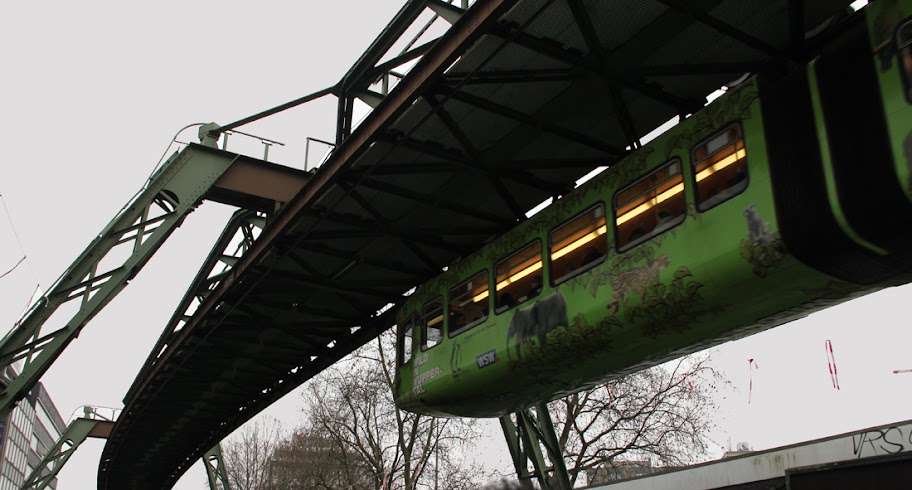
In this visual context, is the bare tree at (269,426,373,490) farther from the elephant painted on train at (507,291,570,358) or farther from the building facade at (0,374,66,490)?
the building facade at (0,374,66,490)

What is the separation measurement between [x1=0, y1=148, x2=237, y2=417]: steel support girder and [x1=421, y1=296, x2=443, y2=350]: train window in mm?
5140

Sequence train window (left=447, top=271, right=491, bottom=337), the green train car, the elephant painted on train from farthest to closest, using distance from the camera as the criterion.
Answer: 1. train window (left=447, top=271, right=491, bottom=337)
2. the elephant painted on train
3. the green train car

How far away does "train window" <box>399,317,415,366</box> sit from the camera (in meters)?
14.6

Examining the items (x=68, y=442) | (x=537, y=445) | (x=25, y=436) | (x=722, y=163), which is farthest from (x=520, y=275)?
(x=25, y=436)

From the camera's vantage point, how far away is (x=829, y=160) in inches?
305

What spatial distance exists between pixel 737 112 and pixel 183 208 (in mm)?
10903

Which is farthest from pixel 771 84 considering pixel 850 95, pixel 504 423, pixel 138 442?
pixel 138 442

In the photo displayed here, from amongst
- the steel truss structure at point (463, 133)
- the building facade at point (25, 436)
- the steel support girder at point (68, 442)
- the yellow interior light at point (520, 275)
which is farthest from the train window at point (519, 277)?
the building facade at point (25, 436)

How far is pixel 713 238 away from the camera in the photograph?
28.9 feet

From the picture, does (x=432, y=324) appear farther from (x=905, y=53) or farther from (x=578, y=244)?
(x=905, y=53)

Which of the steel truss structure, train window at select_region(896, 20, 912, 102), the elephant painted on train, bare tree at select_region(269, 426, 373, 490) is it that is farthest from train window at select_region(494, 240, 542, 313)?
bare tree at select_region(269, 426, 373, 490)

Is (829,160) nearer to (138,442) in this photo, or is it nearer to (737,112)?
(737,112)

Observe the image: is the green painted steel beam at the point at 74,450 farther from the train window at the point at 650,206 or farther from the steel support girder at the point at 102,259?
the train window at the point at 650,206

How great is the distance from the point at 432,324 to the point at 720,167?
654 cm
